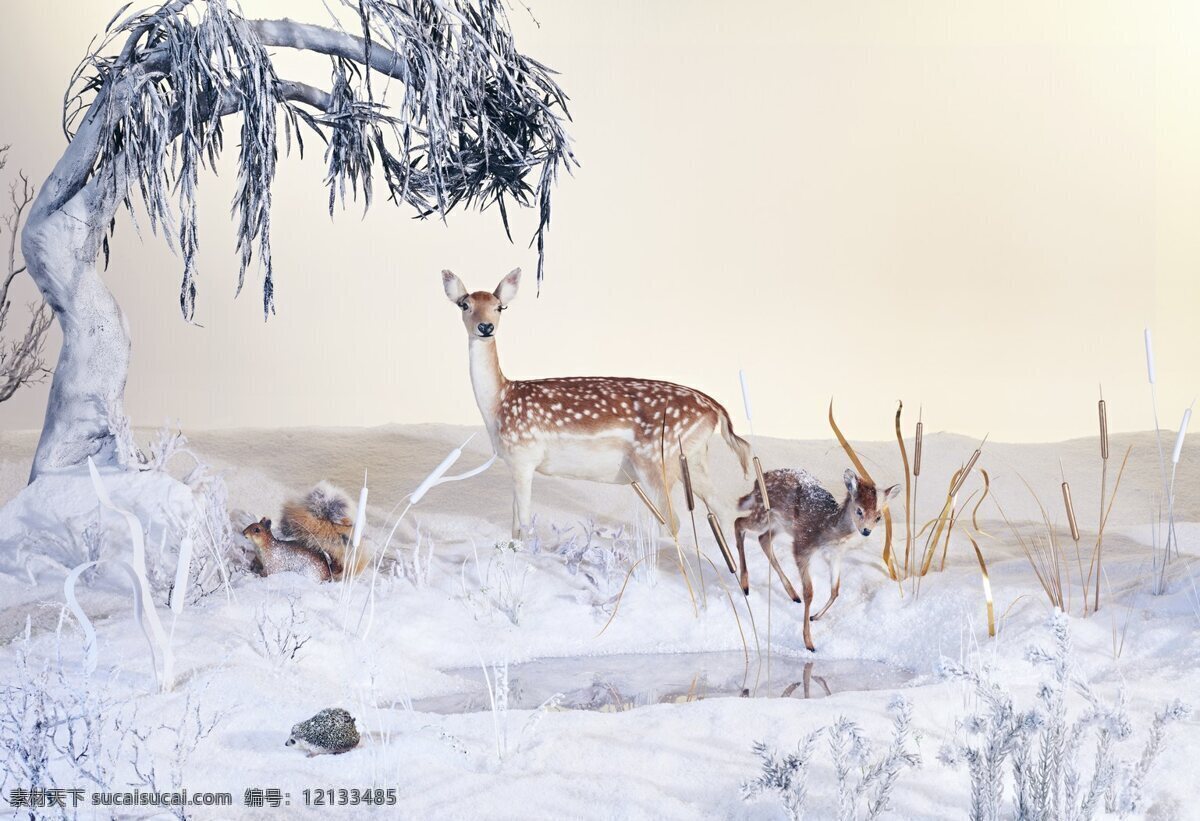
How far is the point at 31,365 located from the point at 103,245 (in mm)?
2210

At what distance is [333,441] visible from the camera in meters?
7.68

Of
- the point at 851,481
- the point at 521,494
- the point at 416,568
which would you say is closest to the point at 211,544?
the point at 416,568

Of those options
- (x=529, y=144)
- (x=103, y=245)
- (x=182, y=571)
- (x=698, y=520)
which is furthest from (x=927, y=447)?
(x=182, y=571)

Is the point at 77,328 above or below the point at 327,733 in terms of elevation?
above

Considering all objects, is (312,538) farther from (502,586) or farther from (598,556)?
(598,556)

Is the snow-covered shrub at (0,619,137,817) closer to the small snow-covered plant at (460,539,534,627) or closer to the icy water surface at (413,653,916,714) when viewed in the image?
the icy water surface at (413,653,916,714)

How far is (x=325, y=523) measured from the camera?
4590mm

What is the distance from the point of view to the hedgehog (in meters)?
2.62

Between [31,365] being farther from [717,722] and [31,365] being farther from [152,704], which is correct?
[717,722]

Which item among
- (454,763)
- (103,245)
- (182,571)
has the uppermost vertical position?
(103,245)

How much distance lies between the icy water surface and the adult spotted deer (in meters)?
1.03

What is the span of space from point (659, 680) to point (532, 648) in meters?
0.62

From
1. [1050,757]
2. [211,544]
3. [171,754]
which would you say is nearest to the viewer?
[1050,757]

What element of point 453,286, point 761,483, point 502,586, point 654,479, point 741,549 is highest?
point 453,286
